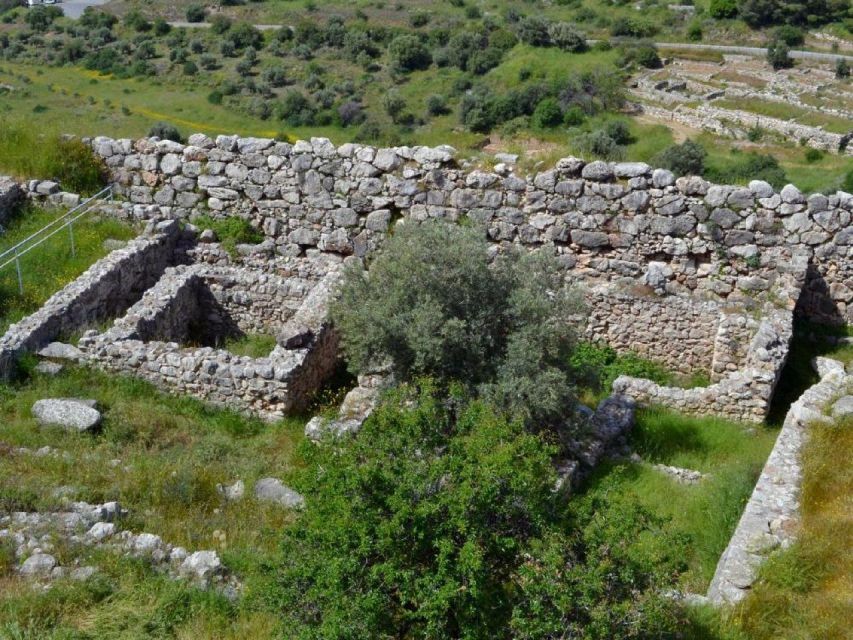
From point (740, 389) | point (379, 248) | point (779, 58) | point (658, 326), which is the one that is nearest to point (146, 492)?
point (379, 248)

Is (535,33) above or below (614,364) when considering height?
above

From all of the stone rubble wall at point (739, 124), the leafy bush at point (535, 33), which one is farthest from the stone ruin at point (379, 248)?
the leafy bush at point (535, 33)

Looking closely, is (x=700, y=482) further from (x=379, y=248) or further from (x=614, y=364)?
(x=379, y=248)

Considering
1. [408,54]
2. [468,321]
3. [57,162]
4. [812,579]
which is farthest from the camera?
[408,54]

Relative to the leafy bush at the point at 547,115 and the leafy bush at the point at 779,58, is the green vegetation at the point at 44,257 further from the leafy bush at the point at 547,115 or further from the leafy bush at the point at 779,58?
the leafy bush at the point at 779,58

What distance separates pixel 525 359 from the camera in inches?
384

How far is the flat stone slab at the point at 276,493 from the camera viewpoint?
9.05 meters

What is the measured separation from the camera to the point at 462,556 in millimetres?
5836

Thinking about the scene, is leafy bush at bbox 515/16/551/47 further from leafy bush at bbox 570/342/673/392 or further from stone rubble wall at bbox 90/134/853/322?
leafy bush at bbox 570/342/673/392

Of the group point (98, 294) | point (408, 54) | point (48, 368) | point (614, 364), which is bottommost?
point (614, 364)

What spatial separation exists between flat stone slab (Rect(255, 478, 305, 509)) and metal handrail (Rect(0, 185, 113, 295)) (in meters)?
5.97

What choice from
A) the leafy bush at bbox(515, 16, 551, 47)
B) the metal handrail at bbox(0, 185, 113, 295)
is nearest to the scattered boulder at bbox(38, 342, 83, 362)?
the metal handrail at bbox(0, 185, 113, 295)

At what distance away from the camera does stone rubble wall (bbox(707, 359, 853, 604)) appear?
741 cm

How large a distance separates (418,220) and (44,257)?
612 centimetres
